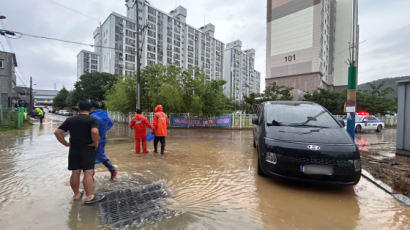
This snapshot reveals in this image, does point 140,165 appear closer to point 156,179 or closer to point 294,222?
point 156,179

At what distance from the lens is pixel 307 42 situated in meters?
39.4

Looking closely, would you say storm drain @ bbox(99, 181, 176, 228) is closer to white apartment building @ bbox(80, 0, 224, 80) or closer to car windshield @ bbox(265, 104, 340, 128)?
car windshield @ bbox(265, 104, 340, 128)

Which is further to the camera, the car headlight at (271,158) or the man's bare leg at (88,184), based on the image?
the car headlight at (271,158)

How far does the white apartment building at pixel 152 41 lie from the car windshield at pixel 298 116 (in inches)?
1764

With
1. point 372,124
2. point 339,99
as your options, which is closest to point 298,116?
point 372,124

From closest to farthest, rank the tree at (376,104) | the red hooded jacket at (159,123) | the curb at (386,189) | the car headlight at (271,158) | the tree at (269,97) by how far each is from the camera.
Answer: the curb at (386,189) < the car headlight at (271,158) < the red hooded jacket at (159,123) < the tree at (269,97) < the tree at (376,104)

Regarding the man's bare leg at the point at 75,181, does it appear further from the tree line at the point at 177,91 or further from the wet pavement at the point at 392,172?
the tree line at the point at 177,91

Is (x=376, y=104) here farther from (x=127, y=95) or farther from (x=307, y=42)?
(x=127, y=95)

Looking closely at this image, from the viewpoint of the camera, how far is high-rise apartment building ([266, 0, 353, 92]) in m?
38.7

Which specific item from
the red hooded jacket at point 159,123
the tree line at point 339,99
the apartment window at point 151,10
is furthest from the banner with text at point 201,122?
the apartment window at point 151,10

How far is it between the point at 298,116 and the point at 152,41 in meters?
59.3

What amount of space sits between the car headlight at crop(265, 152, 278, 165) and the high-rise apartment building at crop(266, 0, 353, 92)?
41454 millimetres

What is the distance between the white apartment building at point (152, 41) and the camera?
170 feet

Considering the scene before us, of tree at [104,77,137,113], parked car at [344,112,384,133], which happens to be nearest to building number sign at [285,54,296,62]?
parked car at [344,112,384,133]
